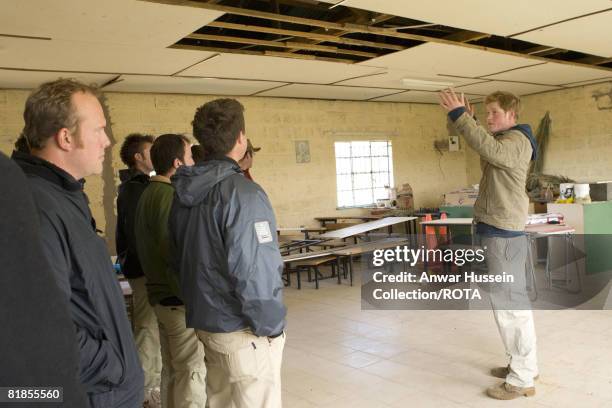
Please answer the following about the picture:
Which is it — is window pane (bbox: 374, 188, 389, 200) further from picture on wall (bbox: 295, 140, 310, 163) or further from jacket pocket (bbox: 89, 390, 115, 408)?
jacket pocket (bbox: 89, 390, 115, 408)

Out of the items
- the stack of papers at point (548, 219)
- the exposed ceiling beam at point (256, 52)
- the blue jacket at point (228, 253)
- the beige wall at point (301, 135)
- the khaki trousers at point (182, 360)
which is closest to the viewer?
the blue jacket at point (228, 253)

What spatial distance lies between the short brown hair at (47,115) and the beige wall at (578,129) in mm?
9139

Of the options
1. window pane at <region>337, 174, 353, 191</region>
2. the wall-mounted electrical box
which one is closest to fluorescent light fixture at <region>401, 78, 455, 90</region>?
window pane at <region>337, 174, 353, 191</region>

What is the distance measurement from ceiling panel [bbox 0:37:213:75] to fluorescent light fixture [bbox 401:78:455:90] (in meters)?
2.94

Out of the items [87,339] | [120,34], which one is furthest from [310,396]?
[120,34]

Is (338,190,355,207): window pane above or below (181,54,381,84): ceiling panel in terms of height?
below

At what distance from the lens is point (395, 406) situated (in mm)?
3293

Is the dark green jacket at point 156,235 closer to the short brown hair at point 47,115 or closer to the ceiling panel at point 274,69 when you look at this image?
the short brown hair at point 47,115

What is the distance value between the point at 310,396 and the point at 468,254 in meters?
4.05

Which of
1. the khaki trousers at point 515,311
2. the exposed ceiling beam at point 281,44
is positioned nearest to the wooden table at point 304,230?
the exposed ceiling beam at point 281,44

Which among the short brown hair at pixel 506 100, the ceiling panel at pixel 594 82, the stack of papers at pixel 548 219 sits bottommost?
the stack of papers at pixel 548 219

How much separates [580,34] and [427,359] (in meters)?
3.29

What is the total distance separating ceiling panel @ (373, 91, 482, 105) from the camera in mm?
8633

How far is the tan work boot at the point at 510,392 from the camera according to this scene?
10.7 ft
